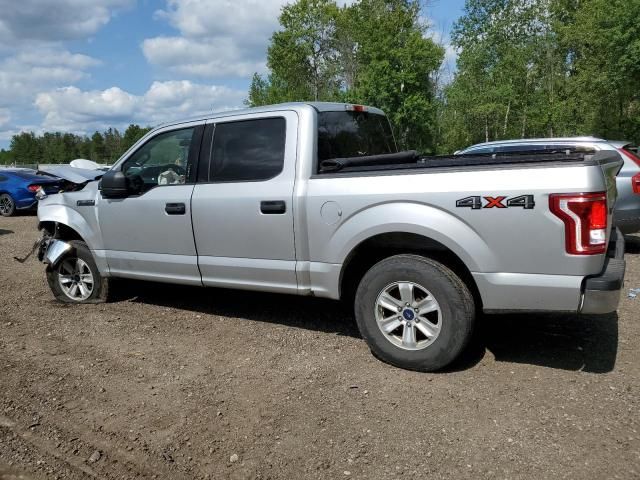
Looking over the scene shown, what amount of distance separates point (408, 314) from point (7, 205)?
15612 millimetres

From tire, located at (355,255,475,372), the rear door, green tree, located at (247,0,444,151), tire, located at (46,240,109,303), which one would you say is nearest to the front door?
the rear door

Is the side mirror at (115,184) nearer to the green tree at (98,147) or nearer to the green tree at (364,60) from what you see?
the green tree at (364,60)

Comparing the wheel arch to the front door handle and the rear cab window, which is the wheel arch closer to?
the rear cab window

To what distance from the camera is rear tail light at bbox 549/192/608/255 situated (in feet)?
10.3

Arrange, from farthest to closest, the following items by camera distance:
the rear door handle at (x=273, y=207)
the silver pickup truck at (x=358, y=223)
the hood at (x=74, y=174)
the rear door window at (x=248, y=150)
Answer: the hood at (x=74, y=174) < the rear door window at (x=248, y=150) < the rear door handle at (x=273, y=207) < the silver pickup truck at (x=358, y=223)

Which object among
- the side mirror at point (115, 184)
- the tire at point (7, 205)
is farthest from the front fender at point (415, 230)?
the tire at point (7, 205)

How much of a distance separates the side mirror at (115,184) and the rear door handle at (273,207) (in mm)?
1586

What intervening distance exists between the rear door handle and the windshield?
1.54 feet

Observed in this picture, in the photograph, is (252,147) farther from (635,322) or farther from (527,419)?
(635,322)

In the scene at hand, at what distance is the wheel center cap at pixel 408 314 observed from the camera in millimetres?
3828

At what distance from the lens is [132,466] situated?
2.87 meters

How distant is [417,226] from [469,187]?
1.43 ft

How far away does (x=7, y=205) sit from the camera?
15891 millimetres

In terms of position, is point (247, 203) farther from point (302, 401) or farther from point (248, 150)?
point (302, 401)
